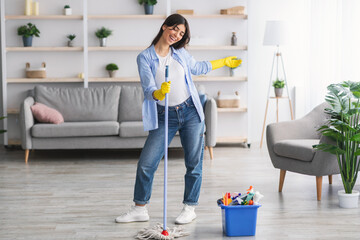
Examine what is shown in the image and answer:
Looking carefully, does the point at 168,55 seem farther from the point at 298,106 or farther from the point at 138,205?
the point at 298,106

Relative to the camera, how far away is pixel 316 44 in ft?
22.6

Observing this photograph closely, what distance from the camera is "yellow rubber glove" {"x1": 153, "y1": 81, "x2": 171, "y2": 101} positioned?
128 inches

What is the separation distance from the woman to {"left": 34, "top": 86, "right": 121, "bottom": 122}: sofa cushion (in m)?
3.20

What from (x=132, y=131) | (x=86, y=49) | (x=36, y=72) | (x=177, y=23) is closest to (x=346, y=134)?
(x=177, y=23)

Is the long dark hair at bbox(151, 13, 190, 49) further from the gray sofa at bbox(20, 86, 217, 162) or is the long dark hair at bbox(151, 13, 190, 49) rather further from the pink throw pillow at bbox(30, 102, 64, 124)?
the pink throw pillow at bbox(30, 102, 64, 124)

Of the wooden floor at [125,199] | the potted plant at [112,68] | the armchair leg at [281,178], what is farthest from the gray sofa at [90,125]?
the armchair leg at [281,178]

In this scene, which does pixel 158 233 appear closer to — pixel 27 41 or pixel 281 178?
pixel 281 178

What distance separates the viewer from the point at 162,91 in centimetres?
327

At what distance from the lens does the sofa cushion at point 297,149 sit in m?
4.32

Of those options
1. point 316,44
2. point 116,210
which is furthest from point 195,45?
point 116,210

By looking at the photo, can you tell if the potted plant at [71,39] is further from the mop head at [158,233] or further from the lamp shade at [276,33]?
the mop head at [158,233]

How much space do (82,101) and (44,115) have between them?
24.2 inches

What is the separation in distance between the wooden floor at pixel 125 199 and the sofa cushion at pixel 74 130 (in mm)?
309

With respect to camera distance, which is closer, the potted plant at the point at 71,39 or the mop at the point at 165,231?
the mop at the point at 165,231
